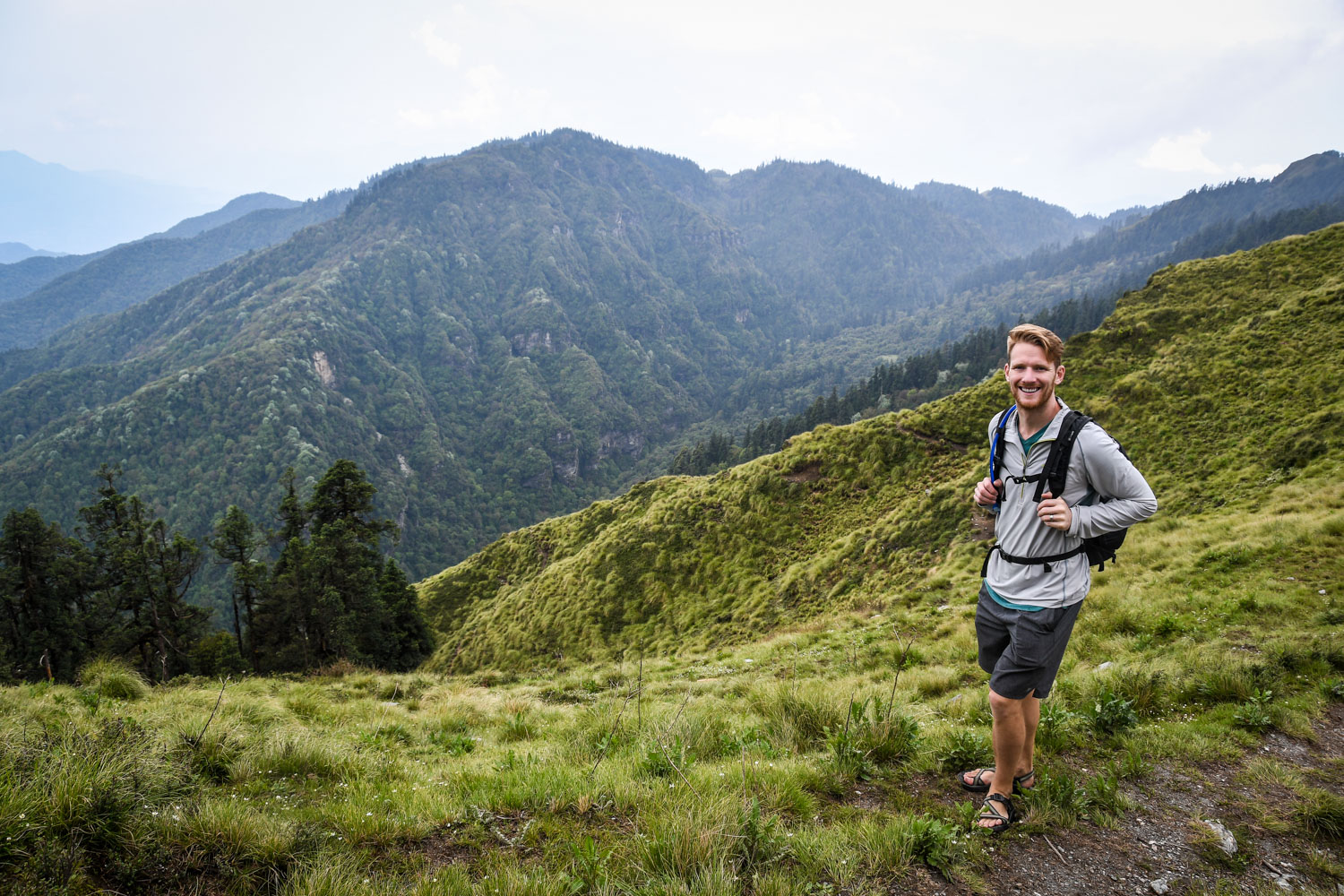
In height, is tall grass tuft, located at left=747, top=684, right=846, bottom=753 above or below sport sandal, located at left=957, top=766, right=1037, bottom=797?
below

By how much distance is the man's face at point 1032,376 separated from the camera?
3.59 meters

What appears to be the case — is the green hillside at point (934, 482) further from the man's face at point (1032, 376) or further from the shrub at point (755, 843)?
the shrub at point (755, 843)

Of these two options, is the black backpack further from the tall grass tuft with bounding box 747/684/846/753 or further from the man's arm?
the tall grass tuft with bounding box 747/684/846/753

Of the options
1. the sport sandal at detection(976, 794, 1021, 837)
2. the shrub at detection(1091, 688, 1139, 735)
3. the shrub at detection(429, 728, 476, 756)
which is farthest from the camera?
the shrub at detection(429, 728, 476, 756)

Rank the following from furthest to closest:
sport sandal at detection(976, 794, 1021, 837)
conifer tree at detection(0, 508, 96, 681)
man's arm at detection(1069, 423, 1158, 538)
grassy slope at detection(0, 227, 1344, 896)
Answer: conifer tree at detection(0, 508, 96, 681), sport sandal at detection(976, 794, 1021, 837), man's arm at detection(1069, 423, 1158, 538), grassy slope at detection(0, 227, 1344, 896)

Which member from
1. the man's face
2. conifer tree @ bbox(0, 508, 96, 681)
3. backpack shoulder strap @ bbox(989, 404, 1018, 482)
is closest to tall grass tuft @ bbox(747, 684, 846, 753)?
backpack shoulder strap @ bbox(989, 404, 1018, 482)

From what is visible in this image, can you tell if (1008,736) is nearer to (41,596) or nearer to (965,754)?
(965,754)

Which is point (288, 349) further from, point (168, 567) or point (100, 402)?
point (168, 567)

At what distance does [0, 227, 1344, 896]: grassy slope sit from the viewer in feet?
9.09

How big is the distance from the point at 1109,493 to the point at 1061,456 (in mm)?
367

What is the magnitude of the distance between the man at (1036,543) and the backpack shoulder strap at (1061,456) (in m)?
0.04

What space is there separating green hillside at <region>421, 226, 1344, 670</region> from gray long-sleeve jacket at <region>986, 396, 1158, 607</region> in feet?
30.4

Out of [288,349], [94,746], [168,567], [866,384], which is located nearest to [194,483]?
[288,349]

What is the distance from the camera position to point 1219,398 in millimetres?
17812
